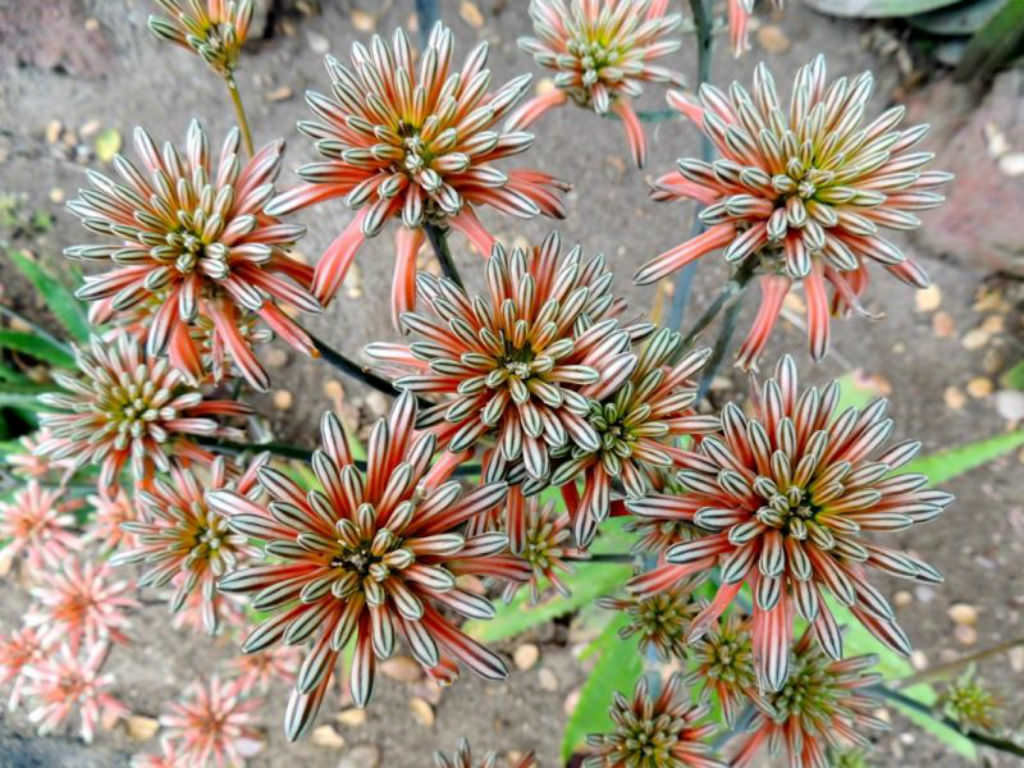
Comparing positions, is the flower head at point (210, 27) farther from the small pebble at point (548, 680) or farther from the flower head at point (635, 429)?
the small pebble at point (548, 680)

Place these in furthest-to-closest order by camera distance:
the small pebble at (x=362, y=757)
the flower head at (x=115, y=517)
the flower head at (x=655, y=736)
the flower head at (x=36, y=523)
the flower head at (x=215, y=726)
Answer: the small pebble at (x=362, y=757), the flower head at (x=215, y=726), the flower head at (x=36, y=523), the flower head at (x=115, y=517), the flower head at (x=655, y=736)

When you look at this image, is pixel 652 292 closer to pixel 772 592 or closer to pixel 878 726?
pixel 878 726

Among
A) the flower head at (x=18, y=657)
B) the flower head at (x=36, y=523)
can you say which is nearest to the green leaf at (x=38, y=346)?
the flower head at (x=36, y=523)

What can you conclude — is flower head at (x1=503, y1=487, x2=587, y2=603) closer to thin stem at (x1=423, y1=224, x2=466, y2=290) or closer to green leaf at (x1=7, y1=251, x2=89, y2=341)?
thin stem at (x1=423, y1=224, x2=466, y2=290)

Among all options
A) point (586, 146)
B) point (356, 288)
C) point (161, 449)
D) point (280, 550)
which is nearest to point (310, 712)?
point (280, 550)

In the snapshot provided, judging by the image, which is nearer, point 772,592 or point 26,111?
point 772,592

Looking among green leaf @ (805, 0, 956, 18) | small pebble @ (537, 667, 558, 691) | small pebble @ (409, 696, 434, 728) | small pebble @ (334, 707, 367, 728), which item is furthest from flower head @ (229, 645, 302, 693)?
green leaf @ (805, 0, 956, 18)
